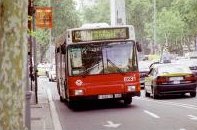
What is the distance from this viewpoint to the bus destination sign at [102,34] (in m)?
22.9

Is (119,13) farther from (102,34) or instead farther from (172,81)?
(102,34)

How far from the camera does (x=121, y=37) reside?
2308cm

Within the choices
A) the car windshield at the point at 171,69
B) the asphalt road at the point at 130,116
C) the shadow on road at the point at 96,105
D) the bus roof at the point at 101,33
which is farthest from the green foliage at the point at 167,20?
the bus roof at the point at 101,33

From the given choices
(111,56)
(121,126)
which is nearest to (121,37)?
(111,56)

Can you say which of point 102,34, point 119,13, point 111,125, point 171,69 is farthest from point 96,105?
point 119,13

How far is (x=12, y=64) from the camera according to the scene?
25.9ft

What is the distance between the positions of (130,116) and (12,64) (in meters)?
12.7

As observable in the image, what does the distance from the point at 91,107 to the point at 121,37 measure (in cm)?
338

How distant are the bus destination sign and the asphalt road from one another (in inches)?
97.8

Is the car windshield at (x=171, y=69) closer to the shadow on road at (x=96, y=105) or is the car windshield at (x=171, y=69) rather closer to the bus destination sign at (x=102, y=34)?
the shadow on road at (x=96, y=105)

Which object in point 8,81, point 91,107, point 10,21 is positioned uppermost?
point 10,21

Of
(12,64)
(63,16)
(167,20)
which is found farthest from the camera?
(63,16)

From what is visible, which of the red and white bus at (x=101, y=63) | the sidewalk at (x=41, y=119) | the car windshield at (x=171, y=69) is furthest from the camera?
the car windshield at (x=171, y=69)

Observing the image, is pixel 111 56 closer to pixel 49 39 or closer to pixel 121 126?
pixel 121 126
